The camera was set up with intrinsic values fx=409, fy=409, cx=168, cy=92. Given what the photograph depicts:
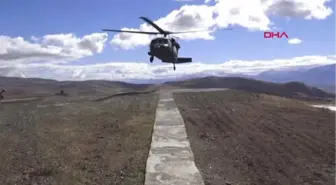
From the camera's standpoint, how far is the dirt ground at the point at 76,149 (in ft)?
45.6

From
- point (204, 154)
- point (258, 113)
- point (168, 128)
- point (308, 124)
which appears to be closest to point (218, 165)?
point (204, 154)

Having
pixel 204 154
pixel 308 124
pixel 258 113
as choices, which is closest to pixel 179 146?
pixel 204 154

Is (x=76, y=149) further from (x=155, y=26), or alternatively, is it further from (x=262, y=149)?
(x=155, y=26)

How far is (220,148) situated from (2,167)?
8.90m

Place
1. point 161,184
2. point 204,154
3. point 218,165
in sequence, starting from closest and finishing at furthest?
point 161,184 < point 218,165 < point 204,154

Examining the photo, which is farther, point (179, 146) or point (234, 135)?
point (234, 135)

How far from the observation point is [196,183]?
506 inches

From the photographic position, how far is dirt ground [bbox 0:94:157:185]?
1391 cm

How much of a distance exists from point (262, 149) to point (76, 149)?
8180 millimetres

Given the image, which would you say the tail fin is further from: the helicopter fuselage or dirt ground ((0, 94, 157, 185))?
dirt ground ((0, 94, 157, 185))

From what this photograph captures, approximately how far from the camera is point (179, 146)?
18016 mm

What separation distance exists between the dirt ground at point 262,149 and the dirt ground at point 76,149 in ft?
8.57

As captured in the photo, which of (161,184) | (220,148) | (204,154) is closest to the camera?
(161,184)

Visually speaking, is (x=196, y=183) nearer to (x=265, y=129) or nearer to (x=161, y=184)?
(x=161, y=184)
